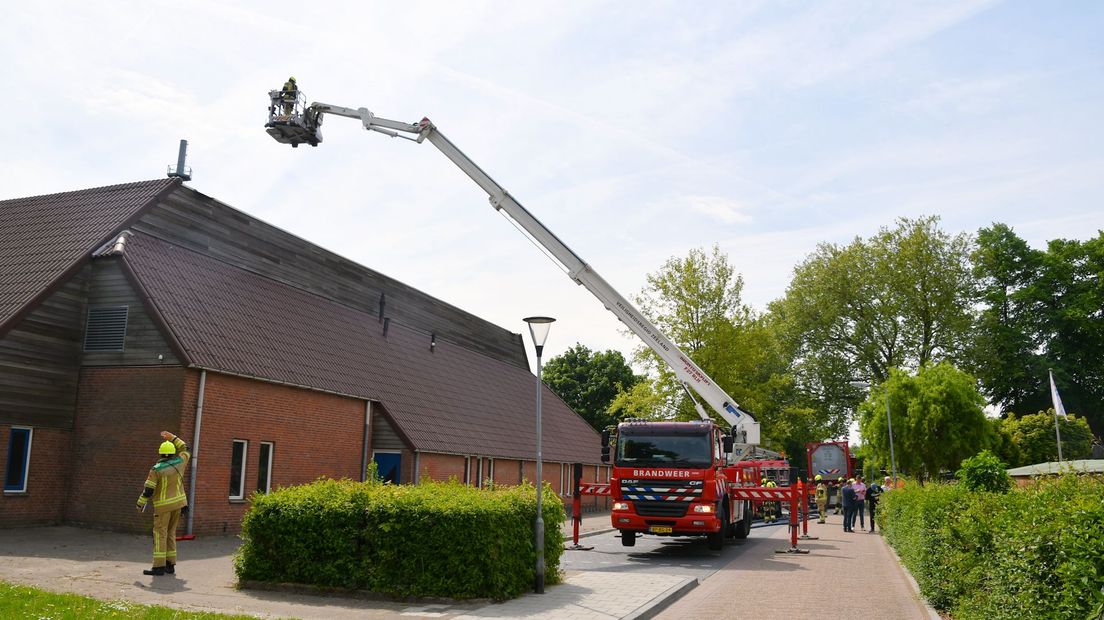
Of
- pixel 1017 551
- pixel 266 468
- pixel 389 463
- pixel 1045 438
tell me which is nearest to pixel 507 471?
pixel 389 463

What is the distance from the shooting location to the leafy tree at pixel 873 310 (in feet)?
156

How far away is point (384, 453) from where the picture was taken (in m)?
26.2

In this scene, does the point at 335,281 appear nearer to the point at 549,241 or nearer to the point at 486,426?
the point at 486,426

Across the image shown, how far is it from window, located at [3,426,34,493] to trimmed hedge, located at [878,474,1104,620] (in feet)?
58.6

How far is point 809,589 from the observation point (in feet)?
45.2

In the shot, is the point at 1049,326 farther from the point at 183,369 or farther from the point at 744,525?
the point at 183,369

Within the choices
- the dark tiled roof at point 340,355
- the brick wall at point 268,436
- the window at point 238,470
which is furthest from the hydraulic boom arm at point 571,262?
the window at point 238,470

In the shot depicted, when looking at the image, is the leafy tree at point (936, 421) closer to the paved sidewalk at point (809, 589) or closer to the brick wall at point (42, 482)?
the paved sidewalk at point (809, 589)

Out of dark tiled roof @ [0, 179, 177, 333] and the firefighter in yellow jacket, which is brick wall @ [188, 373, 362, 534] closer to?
dark tiled roof @ [0, 179, 177, 333]

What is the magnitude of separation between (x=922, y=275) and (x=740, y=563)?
35408 millimetres

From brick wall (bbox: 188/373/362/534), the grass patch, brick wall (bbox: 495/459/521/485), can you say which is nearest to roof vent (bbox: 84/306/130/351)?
brick wall (bbox: 188/373/362/534)

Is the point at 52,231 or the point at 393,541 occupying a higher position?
the point at 52,231

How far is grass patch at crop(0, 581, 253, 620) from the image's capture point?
8930mm

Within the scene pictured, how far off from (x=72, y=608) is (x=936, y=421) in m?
32.7
